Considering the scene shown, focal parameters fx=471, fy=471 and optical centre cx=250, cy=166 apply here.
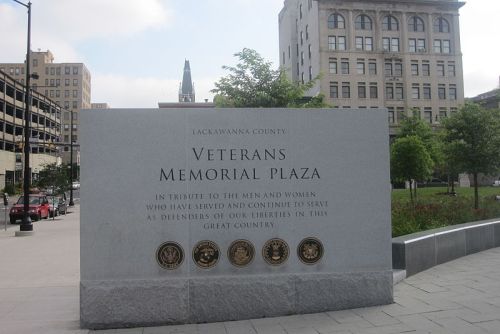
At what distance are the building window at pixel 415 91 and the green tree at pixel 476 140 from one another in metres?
56.4

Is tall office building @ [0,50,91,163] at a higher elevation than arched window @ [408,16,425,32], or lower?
higher

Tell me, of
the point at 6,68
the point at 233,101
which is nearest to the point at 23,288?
the point at 233,101

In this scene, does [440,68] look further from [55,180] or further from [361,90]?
[55,180]

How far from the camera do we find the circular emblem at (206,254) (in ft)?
19.9

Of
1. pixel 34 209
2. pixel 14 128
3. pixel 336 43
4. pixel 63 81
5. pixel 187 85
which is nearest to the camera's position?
pixel 34 209

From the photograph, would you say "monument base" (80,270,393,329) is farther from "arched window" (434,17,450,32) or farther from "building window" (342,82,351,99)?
"arched window" (434,17,450,32)

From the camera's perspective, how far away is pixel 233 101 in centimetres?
1598

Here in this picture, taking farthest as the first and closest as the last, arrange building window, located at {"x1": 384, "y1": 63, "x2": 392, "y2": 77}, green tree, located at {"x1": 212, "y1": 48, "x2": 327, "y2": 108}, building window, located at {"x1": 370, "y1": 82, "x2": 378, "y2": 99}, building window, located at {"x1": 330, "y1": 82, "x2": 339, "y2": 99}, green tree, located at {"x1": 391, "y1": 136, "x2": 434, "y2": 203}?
building window, located at {"x1": 384, "y1": 63, "x2": 392, "y2": 77} < building window, located at {"x1": 370, "y1": 82, "x2": 378, "y2": 99} < building window, located at {"x1": 330, "y1": 82, "x2": 339, "y2": 99} < green tree, located at {"x1": 391, "y1": 136, "x2": 434, "y2": 203} < green tree, located at {"x1": 212, "y1": 48, "x2": 327, "y2": 108}

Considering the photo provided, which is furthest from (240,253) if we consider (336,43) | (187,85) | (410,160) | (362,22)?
(187,85)

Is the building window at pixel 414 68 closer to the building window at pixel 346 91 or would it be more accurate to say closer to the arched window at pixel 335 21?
the building window at pixel 346 91

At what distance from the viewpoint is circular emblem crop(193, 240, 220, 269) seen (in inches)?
239

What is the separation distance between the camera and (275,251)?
6.21 meters

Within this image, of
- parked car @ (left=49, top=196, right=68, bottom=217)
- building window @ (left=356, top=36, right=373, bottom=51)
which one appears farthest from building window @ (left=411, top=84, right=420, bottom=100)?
parked car @ (left=49, top=196, right=68, bottom=217)

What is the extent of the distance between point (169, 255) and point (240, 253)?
0.91 metres
